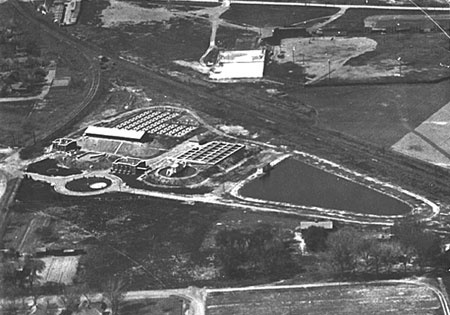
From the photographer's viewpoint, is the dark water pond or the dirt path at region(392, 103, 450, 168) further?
the dirt path at region(392, 103, 450, 168)

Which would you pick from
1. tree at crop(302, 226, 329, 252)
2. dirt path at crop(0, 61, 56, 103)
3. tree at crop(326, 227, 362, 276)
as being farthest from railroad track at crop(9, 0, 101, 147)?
tree at crop(326, 227, 362, 276)

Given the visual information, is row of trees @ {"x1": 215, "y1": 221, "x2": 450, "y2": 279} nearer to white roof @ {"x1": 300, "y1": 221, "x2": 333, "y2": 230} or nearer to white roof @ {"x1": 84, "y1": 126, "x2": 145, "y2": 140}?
white roof @ {"x1": 300, "y1": 221, "x2": 333, "y2": 230}

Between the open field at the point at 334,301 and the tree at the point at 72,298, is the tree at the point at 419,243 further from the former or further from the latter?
the tree at the point at 72,298

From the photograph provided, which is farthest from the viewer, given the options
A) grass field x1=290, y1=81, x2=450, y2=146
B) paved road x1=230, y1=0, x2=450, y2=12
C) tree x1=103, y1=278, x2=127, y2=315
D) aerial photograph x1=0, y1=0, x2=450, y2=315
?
paved road x1=230, y1=0, x2=450, y2=12

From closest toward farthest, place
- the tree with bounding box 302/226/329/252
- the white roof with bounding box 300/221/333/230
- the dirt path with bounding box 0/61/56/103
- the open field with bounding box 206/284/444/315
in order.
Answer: the open field with bounding box 206/284/444/315 → the tree with bounding box 302/226/329/252 → the white roof with bounding box 300/221/333/230 → the dirt path with bounding box 0/61/56/103

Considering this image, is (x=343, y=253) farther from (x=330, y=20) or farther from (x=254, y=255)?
(x=330, y=20)

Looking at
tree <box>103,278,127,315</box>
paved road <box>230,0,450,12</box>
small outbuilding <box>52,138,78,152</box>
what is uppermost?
paved road <box>230,0,450,12</box>
